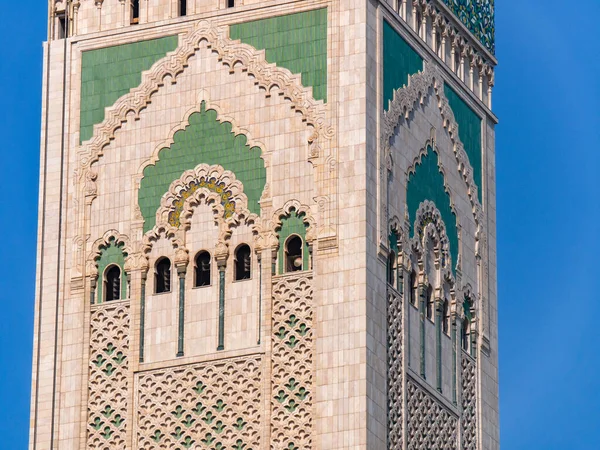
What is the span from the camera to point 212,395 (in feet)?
139

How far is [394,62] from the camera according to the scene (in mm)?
43844

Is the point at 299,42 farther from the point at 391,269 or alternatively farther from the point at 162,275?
the point at 162,275

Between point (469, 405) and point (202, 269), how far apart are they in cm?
453

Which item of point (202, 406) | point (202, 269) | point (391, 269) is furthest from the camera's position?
point (202, 269)

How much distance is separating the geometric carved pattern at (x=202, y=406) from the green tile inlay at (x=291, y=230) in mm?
1480

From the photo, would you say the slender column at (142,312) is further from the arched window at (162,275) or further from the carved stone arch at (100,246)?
the carved stone arch at (100,246)

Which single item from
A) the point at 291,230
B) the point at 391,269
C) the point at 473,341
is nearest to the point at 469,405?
the point at 473,341

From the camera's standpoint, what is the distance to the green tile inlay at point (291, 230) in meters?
42.5

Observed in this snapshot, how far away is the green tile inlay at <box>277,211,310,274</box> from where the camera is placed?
140 ft

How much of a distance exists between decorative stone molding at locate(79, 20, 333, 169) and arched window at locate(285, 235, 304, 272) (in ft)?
6.68

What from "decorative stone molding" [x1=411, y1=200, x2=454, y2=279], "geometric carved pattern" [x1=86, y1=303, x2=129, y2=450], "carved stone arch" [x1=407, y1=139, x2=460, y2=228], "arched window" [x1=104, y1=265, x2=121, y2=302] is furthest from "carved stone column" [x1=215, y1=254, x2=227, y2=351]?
"carved stone arch" [x1=407, y1=139, x2=460, y2=228]

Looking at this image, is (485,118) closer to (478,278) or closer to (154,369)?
(478,278)

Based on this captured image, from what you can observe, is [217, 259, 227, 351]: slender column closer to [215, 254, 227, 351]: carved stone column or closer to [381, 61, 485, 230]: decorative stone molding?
[215, 254, 227, 351]: carved stone column

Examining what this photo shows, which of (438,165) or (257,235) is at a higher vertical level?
(438,165)
